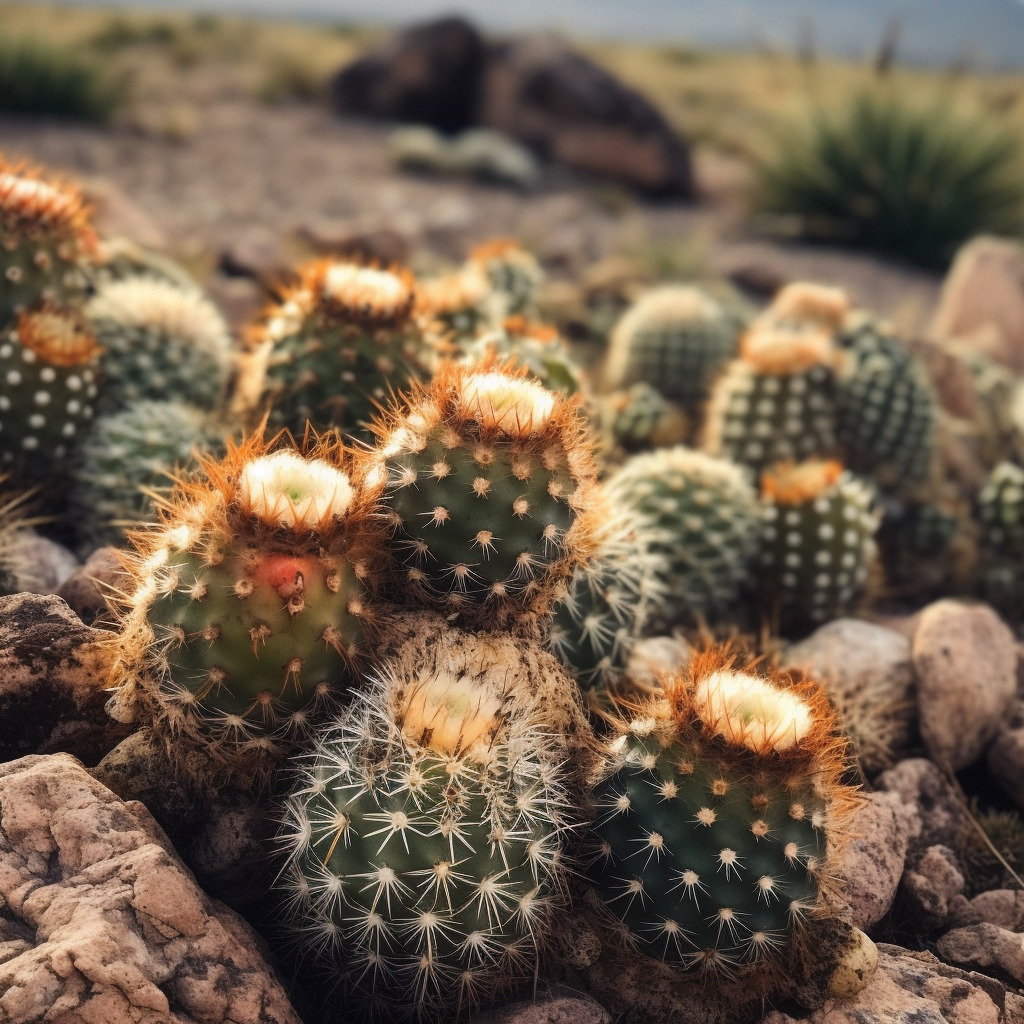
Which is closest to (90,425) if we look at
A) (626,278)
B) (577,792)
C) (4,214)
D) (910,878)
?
(4,214)

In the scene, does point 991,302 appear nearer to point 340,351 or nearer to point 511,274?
point 511,274

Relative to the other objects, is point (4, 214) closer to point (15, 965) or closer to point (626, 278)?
point (15, 965)

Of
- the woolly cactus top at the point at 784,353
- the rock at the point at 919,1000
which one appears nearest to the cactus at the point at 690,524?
the woolly cactus top at the point at 784,353

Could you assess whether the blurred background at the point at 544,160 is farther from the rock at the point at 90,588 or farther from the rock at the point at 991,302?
the rock at the point at 90,588

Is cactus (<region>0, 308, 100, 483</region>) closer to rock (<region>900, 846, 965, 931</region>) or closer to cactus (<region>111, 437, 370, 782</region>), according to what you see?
cactus (<region>111, 437, 370, 782</region>)

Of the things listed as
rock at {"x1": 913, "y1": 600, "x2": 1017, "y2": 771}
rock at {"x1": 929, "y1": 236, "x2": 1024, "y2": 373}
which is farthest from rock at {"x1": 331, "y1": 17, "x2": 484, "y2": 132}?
rock at {"x1": 913, "y1": 600, "x2": 1017, "y2": 771}

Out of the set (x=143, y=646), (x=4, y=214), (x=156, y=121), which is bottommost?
(x=156, y=121)

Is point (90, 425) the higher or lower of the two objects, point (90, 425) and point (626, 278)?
the higher

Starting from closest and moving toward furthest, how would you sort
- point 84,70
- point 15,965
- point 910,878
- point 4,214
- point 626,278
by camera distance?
1. point 15,965
2. point 910,878
3. point 4,214
4. point 626,278
5. point 84,70
